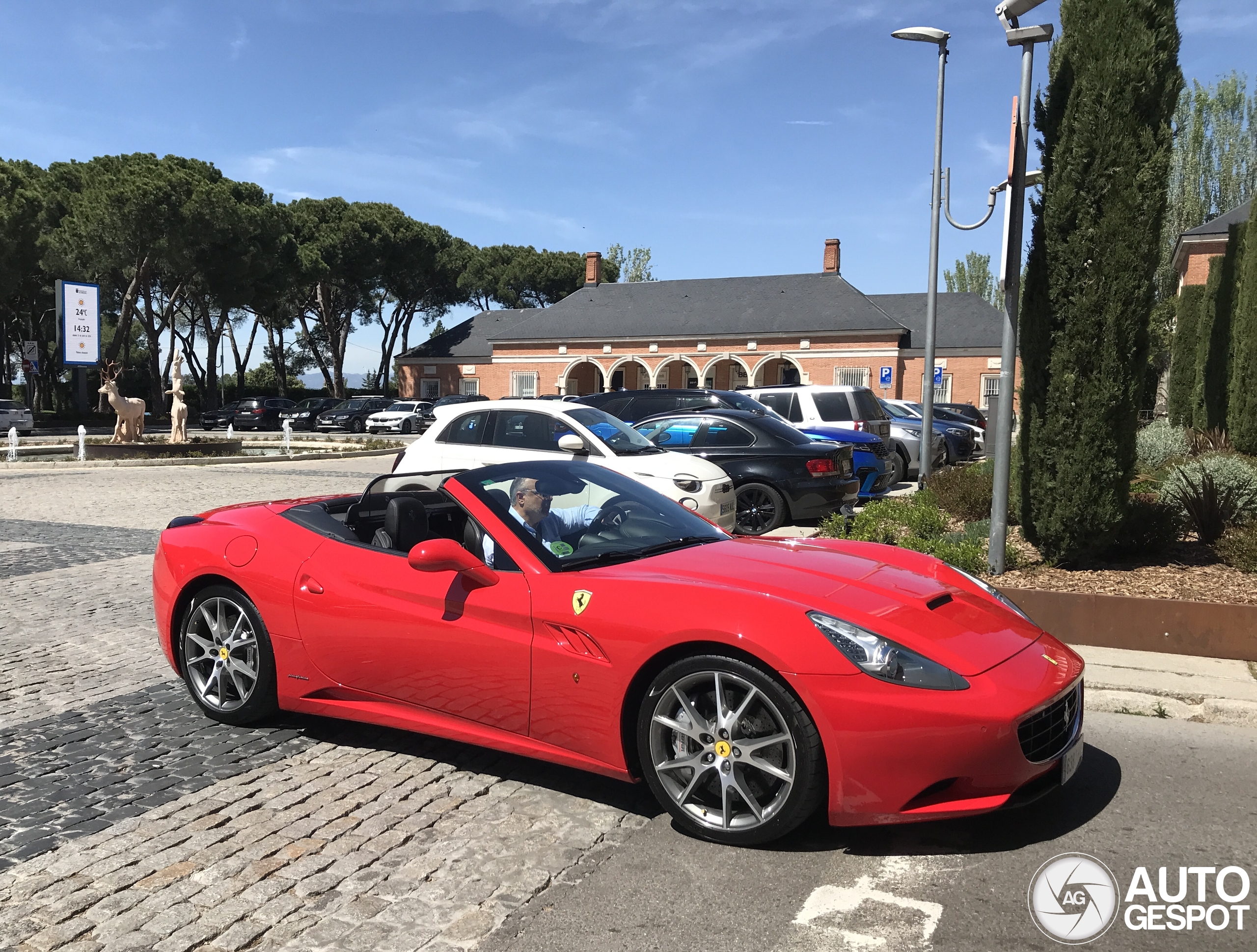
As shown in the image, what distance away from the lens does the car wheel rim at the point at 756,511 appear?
12070 millimetres

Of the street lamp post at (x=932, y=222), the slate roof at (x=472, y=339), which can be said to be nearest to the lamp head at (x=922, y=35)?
the street lamp post at (x=932, y=222)

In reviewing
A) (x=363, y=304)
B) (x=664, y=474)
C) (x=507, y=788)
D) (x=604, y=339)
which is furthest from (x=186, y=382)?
(x=507, y=788)

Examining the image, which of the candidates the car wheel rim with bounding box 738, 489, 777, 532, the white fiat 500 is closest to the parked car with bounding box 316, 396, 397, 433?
the white fiat 500

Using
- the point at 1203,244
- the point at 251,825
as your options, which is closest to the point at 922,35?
the point at 251,825

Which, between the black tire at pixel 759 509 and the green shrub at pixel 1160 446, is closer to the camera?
the black tire at pixel 759 509

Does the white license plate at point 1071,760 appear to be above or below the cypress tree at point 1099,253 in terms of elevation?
below

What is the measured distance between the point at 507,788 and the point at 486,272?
80.9m

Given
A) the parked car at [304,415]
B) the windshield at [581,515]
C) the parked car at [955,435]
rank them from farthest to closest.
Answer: the parked car at [304,415], the parked car at [955,435], the windshield at [581,515]

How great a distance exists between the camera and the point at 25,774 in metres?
4.44

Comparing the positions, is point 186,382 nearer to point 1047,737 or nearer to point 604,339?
point 604,339

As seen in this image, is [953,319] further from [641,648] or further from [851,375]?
[641,648]

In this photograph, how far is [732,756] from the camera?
3.58m

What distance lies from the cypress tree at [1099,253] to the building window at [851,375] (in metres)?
45.2

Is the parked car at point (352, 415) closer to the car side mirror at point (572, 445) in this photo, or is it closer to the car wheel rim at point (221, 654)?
the car side mirror at point (572, 445)
